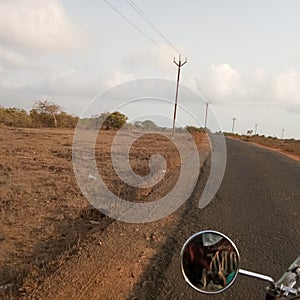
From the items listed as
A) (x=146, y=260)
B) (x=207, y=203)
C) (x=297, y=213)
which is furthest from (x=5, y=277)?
(x=297, y=213)

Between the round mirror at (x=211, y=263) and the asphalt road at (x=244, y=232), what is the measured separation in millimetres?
2093

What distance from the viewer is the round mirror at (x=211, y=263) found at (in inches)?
68.2

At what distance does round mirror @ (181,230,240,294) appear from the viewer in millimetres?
1733

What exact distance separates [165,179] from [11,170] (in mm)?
5471

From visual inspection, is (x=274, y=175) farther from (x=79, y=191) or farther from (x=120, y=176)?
(x=79, y=191)

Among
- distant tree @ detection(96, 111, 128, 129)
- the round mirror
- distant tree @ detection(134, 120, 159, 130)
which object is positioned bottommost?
the round mirror

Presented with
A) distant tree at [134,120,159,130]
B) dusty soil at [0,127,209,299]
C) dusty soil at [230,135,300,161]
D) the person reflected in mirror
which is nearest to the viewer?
the person reflected in mirror

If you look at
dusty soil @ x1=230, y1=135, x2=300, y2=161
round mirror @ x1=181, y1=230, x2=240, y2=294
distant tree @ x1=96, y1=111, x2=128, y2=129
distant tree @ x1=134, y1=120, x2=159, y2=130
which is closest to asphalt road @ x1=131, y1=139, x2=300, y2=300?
distant tree @ x1=134, y1=120, x2=159, y2=130

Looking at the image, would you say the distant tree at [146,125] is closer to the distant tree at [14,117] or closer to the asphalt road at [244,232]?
the asphalt road at [244,232]

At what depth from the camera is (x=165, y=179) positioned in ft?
35.5

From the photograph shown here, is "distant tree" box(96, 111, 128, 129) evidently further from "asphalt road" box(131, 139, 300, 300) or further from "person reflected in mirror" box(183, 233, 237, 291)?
"person reflected in mirror" box(183, 233, 237, 291)

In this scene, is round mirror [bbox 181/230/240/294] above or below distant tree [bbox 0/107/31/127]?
below

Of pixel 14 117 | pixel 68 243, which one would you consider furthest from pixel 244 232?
pixel 14 117

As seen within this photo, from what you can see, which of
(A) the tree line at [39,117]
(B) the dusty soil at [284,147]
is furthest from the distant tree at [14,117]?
(B) the dusty soil at [284,147]
